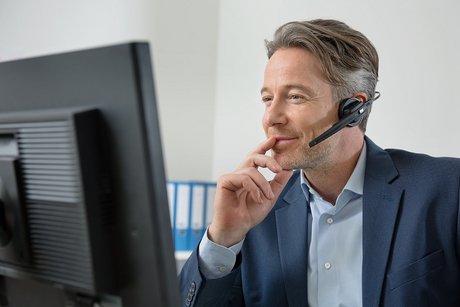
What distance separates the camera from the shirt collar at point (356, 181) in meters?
1.36

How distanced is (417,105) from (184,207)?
3.49 ft

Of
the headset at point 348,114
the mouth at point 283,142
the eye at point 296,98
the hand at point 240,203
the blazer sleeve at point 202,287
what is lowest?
the blazer sleeve at point 202,287

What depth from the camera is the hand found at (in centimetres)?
124

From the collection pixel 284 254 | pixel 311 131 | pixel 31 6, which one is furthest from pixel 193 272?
pixel 31 6

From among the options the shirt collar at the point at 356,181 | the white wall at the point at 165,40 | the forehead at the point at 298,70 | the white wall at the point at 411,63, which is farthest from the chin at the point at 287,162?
the white wall at the point at 165,40

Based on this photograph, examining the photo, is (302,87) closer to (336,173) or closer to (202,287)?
(336,173)

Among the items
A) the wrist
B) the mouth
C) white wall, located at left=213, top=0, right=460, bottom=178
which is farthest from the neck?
white wall, located at left=213, top=0, right=460, bottom=178

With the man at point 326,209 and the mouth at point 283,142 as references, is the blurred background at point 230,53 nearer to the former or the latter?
the man at point 326,209

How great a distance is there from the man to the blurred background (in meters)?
0.54

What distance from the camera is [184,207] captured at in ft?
7.34

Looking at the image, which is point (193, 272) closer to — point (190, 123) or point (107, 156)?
point (107, 156)

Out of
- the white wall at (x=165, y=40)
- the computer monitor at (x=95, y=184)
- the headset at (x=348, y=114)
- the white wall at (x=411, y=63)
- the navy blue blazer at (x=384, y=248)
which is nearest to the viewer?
the computer monitor at (x=95, y=184)

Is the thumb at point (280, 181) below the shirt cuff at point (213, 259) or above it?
above

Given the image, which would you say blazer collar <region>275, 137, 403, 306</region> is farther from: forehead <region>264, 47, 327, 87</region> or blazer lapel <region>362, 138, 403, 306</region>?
forehead <region>264, 47, 327, 87</region>
